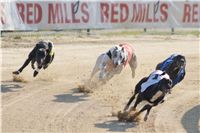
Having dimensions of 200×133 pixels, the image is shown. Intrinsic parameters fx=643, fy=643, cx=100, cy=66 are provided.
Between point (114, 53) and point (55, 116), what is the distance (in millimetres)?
2119

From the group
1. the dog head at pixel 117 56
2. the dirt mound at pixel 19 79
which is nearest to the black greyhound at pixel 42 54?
the dirt mound at pixel 19 79

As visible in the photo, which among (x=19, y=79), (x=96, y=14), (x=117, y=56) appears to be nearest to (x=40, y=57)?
(x=19, y=79)

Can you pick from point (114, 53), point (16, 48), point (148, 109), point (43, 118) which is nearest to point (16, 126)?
point (43, 118)

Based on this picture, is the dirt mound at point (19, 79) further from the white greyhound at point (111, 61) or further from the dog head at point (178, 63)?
the dog head at point (178, 63)

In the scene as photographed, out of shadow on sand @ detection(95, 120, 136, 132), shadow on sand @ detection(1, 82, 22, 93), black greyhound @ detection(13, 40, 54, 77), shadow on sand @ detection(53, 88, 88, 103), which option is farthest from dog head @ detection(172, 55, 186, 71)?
shadow on sand @ detection(1, 82, 22, 93)

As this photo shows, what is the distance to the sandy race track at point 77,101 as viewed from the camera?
8.75 meters

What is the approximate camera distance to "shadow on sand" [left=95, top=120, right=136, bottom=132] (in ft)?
28.6

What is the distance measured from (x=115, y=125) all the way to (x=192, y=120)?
1295 millimetres

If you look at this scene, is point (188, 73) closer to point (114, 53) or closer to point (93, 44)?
point (114, 53)

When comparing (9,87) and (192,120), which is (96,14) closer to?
(9,87)

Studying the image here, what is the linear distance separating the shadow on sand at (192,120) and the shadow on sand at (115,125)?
30.7 inches

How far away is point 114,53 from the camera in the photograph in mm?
10859

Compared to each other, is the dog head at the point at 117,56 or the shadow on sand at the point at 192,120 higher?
the dog head at the point at 117,56

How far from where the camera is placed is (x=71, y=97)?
1086 cm
